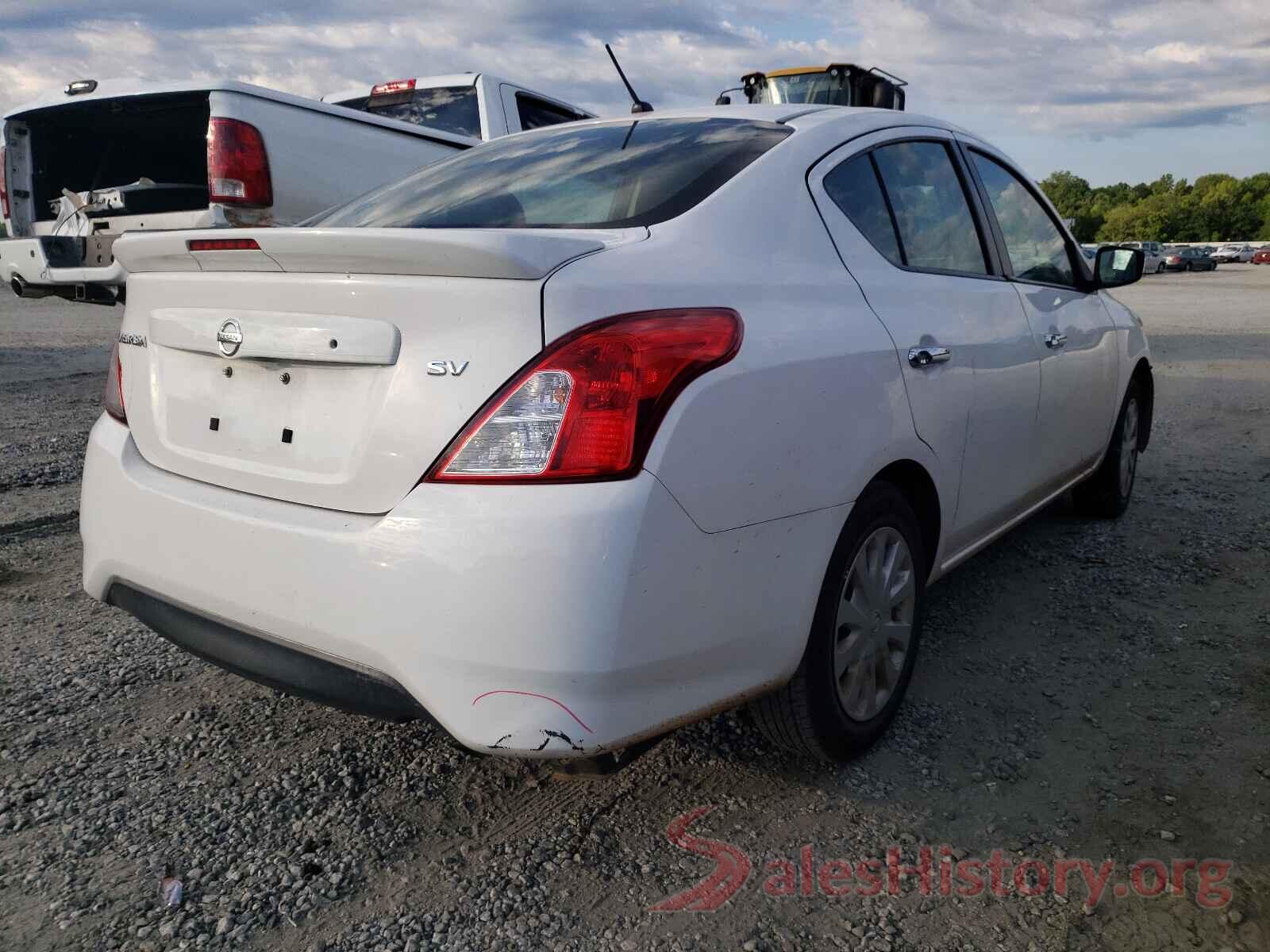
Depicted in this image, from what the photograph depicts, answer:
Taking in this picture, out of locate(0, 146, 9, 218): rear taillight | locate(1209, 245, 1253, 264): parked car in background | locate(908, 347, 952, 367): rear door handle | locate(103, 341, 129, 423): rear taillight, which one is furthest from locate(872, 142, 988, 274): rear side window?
locate(1209, 245, 1253, 264): parked car in background

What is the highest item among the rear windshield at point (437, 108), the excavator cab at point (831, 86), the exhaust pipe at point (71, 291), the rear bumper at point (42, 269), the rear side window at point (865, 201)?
the excavator cab at point (831, 86)

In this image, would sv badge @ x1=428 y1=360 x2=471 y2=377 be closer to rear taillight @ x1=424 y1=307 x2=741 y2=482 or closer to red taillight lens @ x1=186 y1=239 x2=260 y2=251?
rear taillight @ x1=424 y1=307 x2=741 y2=482

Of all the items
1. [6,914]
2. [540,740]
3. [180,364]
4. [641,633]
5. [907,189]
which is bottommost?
[6,914]

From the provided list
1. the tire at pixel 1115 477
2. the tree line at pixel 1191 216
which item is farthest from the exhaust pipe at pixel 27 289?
the tree line at pixel 1191 216

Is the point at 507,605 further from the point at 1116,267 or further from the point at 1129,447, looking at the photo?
the point at 1129,447

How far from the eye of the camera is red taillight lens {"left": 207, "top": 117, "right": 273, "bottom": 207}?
17.7 ft

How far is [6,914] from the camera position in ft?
6.57

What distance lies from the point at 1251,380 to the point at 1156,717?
800 cm

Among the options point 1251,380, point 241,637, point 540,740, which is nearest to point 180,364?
point 241,637

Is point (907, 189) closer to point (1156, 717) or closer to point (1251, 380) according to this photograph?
point (1156, 717)

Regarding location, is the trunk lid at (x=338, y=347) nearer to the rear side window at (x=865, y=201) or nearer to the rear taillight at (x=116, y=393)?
the rear taillight at (x=116, y=393)

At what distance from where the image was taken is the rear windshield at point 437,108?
7.49 meters

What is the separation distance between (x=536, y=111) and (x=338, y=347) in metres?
6.56

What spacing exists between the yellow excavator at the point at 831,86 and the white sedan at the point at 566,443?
11.3 m
